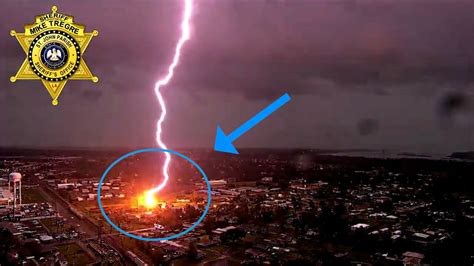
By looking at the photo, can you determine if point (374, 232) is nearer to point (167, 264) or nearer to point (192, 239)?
point (192, 239)

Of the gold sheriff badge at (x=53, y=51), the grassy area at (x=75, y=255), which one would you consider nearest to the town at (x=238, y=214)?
the grassy area at (x=75, y=255)

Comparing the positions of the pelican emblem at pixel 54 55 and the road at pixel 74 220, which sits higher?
the pelican emblem at pixel 54 55

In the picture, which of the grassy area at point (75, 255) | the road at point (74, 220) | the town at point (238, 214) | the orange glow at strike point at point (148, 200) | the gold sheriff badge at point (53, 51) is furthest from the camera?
the orange glow at strike point at point (148, 200)

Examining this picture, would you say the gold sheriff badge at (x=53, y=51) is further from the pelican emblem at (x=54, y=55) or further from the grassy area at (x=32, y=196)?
the grassy area at (x=32, y=196)

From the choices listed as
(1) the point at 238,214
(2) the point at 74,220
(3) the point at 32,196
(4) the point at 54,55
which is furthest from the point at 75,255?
(3) the point at 32,196

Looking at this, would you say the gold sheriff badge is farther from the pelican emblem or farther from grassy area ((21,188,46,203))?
grassy area ((21,188,46,203))

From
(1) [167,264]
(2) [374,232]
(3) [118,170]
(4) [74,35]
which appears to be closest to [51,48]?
(4) [74,35]

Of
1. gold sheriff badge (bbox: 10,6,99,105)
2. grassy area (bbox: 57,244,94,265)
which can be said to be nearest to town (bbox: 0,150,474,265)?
grassy area (bbox: 57,244,94,265)
